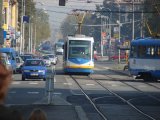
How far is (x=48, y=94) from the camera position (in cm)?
2434

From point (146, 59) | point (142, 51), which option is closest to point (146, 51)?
point (142, 51)

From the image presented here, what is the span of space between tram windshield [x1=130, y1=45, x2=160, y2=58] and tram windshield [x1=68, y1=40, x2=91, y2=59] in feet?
21.9

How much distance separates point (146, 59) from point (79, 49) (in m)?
9.35

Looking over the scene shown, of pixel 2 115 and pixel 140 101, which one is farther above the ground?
pixel 2 115

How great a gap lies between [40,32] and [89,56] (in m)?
134

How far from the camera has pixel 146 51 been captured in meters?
45.4

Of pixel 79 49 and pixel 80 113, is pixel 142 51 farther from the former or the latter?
pixel 80 113

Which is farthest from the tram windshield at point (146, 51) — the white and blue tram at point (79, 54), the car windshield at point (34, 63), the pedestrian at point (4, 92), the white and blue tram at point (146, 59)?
the pedestrian at point (4, 92)

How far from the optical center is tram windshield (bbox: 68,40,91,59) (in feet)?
172

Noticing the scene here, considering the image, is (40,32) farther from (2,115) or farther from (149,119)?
(2,115)

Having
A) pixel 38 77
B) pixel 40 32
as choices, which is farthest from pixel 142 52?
pixel 40 32

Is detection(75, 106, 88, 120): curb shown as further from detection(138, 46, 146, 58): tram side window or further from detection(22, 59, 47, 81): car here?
detection(138, 46, 146, 58): tram side window

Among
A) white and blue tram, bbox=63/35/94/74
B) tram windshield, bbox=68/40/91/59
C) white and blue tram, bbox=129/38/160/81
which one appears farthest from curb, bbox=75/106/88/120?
tram windshield, bbox=68/40/91/59

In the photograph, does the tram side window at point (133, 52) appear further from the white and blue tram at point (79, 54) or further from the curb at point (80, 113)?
A: the curb at point (80, 113)
